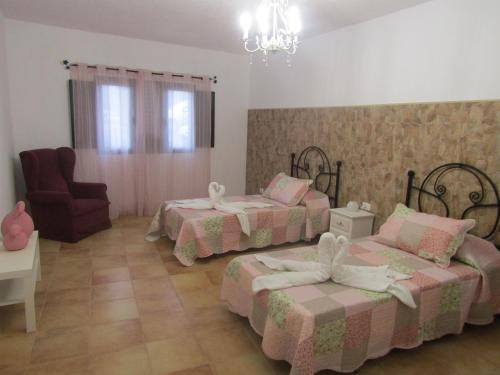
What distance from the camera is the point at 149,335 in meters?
2.28

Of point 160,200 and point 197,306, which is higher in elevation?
point 160,200

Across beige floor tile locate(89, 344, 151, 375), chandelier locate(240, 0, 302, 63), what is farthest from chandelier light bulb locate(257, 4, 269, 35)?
beige floor tile locate(89, 344, 151, 375)

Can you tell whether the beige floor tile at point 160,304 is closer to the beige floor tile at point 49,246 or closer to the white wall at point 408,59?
the beige floor tile at point 49,246

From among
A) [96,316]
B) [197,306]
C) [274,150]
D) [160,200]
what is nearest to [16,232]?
[96,316]

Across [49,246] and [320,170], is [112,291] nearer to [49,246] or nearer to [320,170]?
[49,246]

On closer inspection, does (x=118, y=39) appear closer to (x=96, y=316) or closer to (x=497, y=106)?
(x=96, y=316)

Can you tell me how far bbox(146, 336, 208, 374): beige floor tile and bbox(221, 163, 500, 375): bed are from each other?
383mm

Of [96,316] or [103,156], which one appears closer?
[96,316]

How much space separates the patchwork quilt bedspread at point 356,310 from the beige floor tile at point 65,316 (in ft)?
3.34


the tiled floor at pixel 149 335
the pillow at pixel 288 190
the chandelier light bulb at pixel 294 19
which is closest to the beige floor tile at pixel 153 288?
the tiled floor at pixel 149 335

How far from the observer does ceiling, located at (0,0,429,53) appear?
3.18m

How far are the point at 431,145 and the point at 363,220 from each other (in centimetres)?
96

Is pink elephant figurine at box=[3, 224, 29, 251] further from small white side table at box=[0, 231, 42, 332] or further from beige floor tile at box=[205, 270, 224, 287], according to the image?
beige floor tile at box=[205, 270, 224, 287]

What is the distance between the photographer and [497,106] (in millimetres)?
2479
